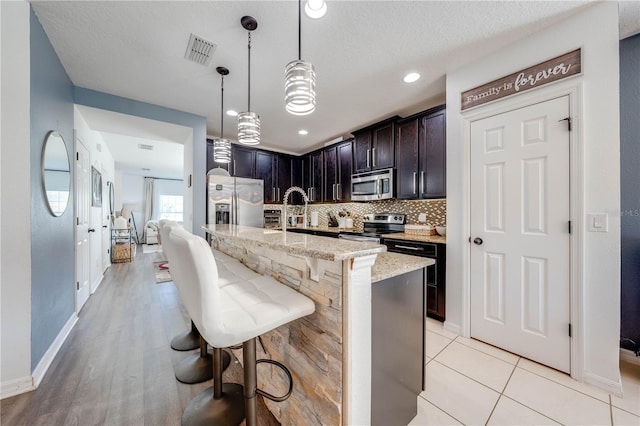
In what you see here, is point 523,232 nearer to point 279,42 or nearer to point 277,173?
point 279,42

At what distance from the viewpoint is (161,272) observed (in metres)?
4.64

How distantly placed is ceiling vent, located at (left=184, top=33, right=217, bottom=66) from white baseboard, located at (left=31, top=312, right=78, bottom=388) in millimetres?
2681

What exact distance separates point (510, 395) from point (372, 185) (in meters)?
2.62

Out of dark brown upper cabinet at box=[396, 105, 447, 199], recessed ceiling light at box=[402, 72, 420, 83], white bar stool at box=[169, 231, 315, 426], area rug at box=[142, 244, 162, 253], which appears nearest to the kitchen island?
white bar stool at box=[169, 231, 315, 426]

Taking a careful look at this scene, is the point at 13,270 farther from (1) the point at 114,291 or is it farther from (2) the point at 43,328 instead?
(1) the point at 114,291

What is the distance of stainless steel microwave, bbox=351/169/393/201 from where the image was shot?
3381mm

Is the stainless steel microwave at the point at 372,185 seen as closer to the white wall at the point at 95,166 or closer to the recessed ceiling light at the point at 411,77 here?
the recessed ceiling light at the point at 411,77

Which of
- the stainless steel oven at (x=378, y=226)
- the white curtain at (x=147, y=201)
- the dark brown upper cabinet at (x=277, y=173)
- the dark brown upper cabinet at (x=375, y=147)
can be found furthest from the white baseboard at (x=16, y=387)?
the white curtain at (x=147, y=201)

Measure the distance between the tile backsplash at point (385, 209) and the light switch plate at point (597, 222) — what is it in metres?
1.43

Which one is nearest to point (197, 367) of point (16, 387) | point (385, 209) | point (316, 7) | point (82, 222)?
point (16, 387)

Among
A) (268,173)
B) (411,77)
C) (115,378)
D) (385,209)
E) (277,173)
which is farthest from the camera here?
(277,173)

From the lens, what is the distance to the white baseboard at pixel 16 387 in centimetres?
155

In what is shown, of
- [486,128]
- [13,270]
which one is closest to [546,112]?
[486,128]

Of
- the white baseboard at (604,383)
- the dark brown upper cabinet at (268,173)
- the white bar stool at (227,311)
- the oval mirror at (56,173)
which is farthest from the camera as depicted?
the dark brown upper cabinet at (268,173)
